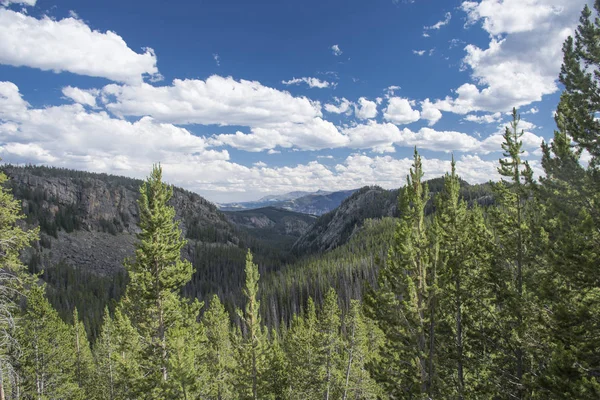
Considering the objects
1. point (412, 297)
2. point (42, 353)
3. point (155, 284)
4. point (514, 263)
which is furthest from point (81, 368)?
point (514, 263)

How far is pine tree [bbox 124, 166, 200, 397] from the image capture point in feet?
52.6

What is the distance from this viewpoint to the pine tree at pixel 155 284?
1605cm

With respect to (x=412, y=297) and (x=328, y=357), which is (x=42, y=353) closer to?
(x=328, y=357)

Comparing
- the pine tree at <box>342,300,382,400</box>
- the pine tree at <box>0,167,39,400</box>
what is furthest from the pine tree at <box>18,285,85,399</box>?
the pine tree at <box>342,300,382,400</box>

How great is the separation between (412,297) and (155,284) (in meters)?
12.3

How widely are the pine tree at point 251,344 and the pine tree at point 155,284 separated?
Answer: 5684 millimetres

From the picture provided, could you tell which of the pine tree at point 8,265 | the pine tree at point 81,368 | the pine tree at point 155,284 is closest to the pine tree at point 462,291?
the pine tree at point 155,284

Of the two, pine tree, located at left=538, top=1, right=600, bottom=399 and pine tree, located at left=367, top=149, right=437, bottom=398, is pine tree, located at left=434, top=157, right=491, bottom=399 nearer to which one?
pine tree, located at left=367, top=149, right=437, bottom=398

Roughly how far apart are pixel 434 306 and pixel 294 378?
24907 millimetres

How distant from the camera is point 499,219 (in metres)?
15.3

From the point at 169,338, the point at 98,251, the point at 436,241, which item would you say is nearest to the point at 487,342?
the point at 436,241

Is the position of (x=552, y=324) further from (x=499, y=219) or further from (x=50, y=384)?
(x=50, y=384)

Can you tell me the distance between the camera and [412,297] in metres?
12.1

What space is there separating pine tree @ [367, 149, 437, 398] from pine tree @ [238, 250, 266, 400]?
10931 mm
